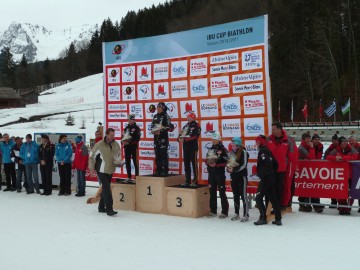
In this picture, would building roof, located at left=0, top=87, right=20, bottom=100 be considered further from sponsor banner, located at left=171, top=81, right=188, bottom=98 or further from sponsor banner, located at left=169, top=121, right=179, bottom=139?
sponsor banner, located at left=169, top=121, right=179, bottom=139

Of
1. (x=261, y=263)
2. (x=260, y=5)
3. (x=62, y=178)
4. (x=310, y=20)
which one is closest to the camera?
(x=261, y=263)

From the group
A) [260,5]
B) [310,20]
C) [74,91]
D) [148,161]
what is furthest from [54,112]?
[148,161]

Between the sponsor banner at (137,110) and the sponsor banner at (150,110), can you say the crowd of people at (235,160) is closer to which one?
the sponsor banner at (150,110)

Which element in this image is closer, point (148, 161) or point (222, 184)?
point (222, 184)

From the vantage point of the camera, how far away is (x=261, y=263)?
5.82m

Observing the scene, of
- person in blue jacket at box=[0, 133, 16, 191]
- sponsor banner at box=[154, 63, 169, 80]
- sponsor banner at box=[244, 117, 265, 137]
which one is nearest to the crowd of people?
sponsor banner at box=[244, 117, 265, 137]

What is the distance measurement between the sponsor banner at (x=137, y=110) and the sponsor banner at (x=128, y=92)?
0.69 ft

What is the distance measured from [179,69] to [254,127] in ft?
8.70

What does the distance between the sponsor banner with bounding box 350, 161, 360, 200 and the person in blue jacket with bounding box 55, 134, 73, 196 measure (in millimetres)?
7909

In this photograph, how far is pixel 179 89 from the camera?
1060 cm

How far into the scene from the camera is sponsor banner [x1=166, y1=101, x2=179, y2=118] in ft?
34.8

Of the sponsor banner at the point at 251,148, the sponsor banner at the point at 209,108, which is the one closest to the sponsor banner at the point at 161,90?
the sponsor banner at the point at 209,108

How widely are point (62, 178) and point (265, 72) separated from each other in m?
7.16

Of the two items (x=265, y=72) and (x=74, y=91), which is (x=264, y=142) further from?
(x=74, y=91)
